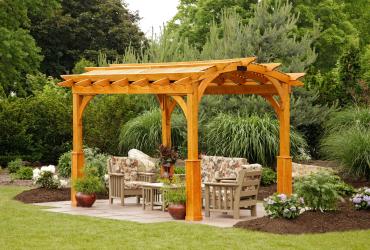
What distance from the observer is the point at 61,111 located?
22344mm

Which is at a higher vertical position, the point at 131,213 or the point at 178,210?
the point at 178,210

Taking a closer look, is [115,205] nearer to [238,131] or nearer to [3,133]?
[238,131]

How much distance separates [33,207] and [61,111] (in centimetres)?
829

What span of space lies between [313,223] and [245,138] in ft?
22.2

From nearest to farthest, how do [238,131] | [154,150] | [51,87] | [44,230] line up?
1. [44,230]
2. [238,131]
3. [154,150]
4. [51,87]

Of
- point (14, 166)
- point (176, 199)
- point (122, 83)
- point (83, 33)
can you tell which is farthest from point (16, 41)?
point (176, 199)

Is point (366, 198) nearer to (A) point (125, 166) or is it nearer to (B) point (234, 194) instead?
(B) point (234, 194)

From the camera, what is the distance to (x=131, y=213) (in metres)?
13.6

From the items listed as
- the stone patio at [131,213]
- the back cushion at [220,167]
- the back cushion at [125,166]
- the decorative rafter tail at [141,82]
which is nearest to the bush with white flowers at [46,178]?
the stone patio at [131,213]

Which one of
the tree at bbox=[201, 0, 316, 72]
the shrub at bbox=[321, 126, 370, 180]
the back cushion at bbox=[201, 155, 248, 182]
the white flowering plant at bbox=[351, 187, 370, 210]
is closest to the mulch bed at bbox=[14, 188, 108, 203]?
the back cushion at bbox=[201, 155, 248, 182]

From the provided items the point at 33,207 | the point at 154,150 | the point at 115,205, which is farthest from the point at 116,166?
the point at 154,150

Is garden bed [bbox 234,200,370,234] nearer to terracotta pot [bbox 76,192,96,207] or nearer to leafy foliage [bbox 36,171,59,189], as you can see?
terracotta pot [bbox 76,192,96,207]

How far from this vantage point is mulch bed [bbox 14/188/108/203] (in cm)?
1535

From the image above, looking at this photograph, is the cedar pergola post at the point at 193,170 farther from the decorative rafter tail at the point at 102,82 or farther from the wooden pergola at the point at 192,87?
the decorative rafter tail at the point at 102,82
